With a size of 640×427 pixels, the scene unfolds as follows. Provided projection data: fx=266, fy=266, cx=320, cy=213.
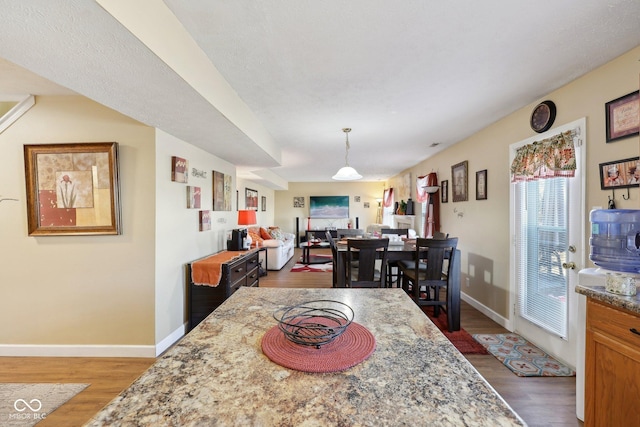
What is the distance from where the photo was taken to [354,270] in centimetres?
334

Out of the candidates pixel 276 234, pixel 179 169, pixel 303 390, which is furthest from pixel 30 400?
pixel 276 234

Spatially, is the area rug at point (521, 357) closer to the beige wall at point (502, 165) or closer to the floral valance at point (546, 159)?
the beige wall at point (502, 165)

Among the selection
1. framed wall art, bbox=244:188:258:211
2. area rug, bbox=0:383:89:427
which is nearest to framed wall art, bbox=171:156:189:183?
area rug, bbox=0:383:89:427

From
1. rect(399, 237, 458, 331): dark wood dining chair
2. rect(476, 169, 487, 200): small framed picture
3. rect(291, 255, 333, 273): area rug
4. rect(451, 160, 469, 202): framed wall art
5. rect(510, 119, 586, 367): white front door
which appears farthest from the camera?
rect(291, 255, 333, 273): area rug

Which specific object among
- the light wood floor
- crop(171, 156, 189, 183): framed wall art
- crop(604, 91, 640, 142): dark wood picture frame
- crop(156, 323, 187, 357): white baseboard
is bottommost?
the light wood floor

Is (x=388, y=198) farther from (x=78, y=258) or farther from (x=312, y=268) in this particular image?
(x=78, y=258)

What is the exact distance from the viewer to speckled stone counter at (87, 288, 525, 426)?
58 cm

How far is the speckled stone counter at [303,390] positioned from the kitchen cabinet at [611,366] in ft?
3.54

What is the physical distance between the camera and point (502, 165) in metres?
3.06

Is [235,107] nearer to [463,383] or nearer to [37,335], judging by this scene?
[463,383]

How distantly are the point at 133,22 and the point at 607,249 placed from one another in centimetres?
293

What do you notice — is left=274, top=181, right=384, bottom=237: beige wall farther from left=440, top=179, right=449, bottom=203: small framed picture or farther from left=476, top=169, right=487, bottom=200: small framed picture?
left=476, top=169, right=487, bottom=200: small framed picture

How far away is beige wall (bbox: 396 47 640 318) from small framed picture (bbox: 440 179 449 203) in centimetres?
10

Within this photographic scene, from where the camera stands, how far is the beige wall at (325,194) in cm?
952
